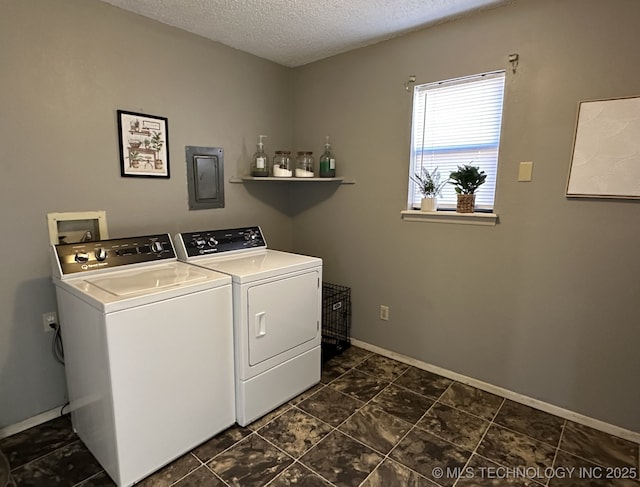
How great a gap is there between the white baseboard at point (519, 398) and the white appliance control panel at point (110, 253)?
1.79 m

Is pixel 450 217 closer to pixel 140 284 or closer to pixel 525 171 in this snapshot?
pixel 525 171

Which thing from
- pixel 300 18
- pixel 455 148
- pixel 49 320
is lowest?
pixel 49 320

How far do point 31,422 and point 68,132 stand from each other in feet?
5.33

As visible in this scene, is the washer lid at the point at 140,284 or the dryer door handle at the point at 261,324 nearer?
the washer lid at the point at 140,284

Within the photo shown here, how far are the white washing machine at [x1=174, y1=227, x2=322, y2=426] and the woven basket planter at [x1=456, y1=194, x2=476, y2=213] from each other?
102cm

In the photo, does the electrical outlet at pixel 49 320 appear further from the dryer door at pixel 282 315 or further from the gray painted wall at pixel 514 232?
the gray painted wall at pixel 514 232

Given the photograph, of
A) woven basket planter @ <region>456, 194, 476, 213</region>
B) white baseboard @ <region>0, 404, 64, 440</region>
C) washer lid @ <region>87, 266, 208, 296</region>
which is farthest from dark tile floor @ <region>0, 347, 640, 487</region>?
woven basket planter @ <region>456, 194, 476, 213</region>

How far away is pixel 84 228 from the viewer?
209 cm

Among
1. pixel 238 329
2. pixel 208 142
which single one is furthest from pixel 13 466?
pixel 208 142

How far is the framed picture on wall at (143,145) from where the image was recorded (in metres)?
2.20

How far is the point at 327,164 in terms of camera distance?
2.90 metres

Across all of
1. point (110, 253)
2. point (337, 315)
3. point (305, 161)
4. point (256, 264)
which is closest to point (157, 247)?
point (110, 253)

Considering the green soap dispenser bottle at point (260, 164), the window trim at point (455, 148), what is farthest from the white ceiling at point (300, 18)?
the green soap dispenser bottle at point (260, 164)

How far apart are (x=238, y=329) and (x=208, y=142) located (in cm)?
146
